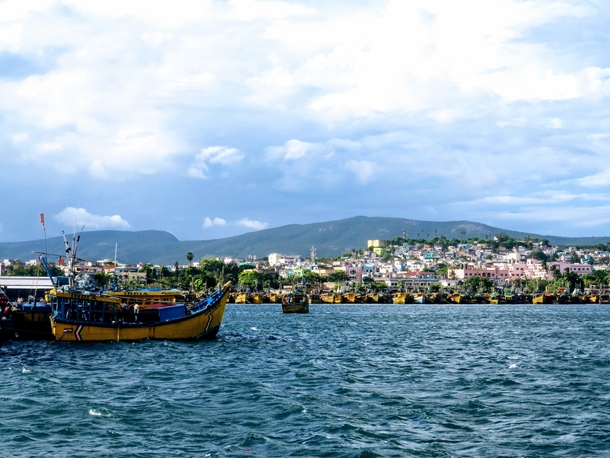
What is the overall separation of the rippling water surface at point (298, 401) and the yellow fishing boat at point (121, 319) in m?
1.03

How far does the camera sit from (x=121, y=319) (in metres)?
47.4

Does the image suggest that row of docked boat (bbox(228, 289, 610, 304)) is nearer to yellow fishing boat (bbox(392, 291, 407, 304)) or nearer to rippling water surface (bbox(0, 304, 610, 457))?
yellow fishing boat (bbox(392, 291, 407, 304))

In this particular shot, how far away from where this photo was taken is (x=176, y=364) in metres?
37.1

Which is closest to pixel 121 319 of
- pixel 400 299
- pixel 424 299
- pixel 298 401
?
pixel 298 401

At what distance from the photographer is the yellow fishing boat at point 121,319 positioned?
148ft

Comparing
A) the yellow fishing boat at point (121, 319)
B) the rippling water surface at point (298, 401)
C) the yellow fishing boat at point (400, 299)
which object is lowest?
the yellow fishing boat at point (400, 299)

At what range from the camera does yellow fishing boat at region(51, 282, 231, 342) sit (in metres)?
45.2

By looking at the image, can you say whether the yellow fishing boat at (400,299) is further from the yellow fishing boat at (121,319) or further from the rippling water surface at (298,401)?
the rippling water surface at (298,401)

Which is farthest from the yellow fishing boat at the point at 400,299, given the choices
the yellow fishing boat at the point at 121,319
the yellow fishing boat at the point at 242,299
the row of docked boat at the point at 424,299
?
the yellow fishing boat at the point at 121,319

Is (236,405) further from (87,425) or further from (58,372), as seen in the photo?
(58,372)

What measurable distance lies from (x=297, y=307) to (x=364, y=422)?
3373 inches

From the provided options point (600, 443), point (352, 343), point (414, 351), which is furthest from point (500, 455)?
point (352, 343)

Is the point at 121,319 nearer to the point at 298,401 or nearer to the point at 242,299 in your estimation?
the point at 298,401

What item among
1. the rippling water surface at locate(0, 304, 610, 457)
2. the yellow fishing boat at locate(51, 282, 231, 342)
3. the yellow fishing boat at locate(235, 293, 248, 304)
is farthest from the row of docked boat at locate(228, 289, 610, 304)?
the rippling water surface at locate(0, 304, 610, 457)
